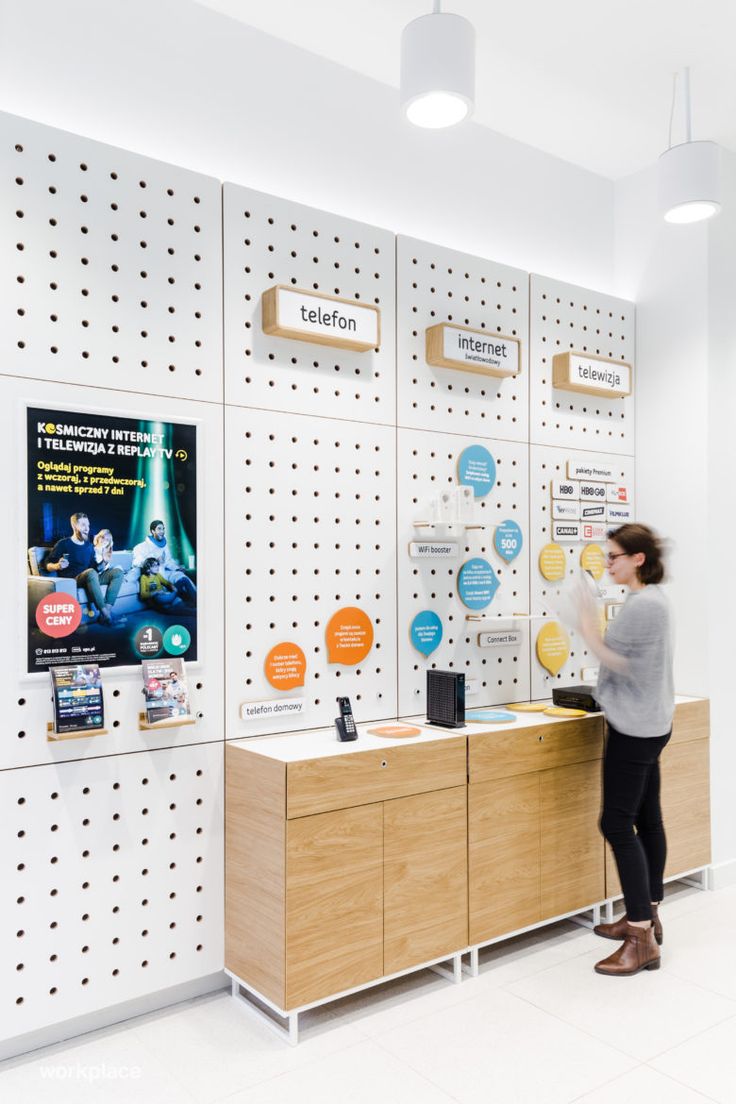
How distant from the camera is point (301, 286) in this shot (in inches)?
136

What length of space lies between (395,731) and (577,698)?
3.30ft

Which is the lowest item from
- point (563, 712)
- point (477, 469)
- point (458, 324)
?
point (563, 712)

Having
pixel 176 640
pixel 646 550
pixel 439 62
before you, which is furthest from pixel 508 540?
pixel 439 62

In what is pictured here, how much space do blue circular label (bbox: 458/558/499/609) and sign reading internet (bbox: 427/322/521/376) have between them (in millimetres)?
920

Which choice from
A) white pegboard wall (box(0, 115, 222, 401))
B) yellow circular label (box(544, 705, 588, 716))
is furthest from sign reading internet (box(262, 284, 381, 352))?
yellow circular label (box(544, 705, 588, 716))

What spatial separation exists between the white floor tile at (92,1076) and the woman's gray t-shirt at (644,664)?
82.8 inches

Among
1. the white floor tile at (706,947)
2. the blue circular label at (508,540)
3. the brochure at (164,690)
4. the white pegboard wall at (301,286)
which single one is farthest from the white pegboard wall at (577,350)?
the white floor tile at (706,947)

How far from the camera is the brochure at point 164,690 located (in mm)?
2932

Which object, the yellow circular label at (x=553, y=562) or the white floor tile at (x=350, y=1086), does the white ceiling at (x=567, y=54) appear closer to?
the yellow circular label at (x=553, y=562)

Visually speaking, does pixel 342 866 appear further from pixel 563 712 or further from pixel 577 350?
pixel 577 350

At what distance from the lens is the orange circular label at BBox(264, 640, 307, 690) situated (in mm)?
3314

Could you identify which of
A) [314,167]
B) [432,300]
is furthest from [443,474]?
[314,167]

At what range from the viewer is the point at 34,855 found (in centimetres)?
277

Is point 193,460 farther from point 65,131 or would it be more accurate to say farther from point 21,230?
point 65,131
